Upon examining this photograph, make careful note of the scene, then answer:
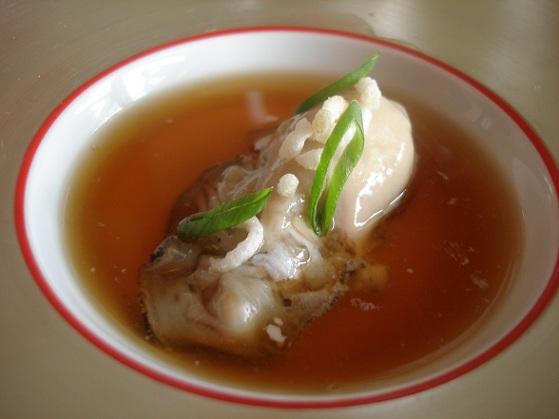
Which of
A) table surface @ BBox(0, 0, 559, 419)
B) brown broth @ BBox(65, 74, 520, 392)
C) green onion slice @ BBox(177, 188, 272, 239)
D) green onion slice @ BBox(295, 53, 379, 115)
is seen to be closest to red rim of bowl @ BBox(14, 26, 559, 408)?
table surface @ BBox(0, 0, 559, 419)

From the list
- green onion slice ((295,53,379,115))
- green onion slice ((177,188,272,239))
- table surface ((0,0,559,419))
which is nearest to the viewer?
table surface ((0,0,559,419))

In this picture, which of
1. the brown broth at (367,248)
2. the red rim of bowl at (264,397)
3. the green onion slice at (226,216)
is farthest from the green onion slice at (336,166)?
the red rim of bowl at (264,397)

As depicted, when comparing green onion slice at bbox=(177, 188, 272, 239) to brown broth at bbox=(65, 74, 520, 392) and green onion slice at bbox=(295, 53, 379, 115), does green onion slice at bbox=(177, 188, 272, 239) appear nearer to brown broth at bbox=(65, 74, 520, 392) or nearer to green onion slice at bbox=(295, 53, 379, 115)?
brown broth at bbox=(65, 74, 520, 392)

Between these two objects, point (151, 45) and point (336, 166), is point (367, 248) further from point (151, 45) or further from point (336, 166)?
point (151, 45)

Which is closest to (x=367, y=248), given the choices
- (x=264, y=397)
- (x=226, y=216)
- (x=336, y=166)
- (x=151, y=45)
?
(x=336, y=166)

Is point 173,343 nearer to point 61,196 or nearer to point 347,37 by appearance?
point 61,196

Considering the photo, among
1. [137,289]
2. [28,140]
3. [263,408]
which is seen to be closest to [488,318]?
[263,408]
